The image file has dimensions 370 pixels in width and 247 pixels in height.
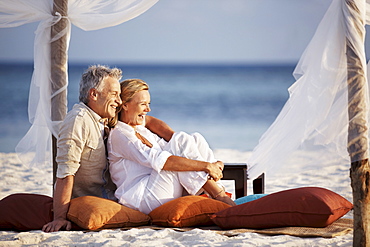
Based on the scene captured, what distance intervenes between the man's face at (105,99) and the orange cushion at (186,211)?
714 millimetres

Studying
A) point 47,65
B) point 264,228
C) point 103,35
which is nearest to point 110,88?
point 47,65

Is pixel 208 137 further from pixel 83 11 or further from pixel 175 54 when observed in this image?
pixel 83 11

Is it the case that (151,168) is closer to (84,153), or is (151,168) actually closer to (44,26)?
(84,153)

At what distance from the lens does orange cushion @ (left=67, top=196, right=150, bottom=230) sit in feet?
10.5

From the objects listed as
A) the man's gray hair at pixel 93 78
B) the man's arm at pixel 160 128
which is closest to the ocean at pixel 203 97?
the man's arm at pixel 160 128

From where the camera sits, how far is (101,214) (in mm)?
3217

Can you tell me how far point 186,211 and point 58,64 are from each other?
1.50 m

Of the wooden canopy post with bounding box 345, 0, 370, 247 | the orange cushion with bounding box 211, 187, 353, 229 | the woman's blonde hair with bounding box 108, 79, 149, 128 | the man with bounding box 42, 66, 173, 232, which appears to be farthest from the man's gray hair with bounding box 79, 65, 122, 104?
the wooden canopy post with bounding box 345, 0, 370, 247

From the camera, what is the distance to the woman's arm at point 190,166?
11.5 feet

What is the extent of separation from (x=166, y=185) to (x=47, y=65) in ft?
4.07

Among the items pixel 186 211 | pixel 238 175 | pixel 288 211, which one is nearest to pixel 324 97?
pixel 288 211

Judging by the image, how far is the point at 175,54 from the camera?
21031 millimetres

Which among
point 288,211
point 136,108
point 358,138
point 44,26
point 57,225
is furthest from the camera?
point 44,26

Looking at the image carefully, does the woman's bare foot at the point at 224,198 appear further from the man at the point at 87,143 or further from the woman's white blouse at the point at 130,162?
the man at the point at 87,143
